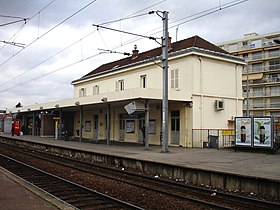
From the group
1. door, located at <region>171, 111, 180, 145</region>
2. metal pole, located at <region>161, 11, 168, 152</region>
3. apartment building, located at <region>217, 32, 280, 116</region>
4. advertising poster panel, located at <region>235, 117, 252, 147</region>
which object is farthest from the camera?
apartment building, located at <region>217, 32, 280, 116</region>

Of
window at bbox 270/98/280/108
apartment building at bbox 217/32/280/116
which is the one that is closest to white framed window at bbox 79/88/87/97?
apartment building at bbox 217/32/280/116

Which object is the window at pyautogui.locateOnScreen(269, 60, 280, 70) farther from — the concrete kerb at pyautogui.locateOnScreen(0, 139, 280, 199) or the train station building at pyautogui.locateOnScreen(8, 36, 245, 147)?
the concrete kerb at pyautogui.locateOnScreen(0, 139, 280, 199)

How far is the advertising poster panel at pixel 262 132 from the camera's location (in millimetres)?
18844

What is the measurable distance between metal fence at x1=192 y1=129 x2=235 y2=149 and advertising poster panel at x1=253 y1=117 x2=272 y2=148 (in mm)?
4284

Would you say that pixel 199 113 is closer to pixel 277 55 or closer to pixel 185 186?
pixel 185 186

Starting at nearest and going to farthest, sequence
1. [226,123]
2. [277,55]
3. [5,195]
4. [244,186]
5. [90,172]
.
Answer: [5,195] → [244,186] → [90,172] → [226,123] → [277,55]

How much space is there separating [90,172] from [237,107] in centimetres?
1711

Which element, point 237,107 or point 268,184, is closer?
point 268,184

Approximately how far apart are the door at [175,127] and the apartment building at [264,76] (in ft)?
126

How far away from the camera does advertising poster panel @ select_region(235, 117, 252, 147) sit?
20.0 m

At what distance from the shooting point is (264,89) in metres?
62.3

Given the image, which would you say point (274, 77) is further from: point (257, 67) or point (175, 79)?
point (175, 79)

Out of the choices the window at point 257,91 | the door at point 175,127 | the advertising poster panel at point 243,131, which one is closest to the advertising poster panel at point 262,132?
the advertising poster panel at point 243,131

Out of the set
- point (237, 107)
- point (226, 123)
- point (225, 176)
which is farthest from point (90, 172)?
point (237, 107)
